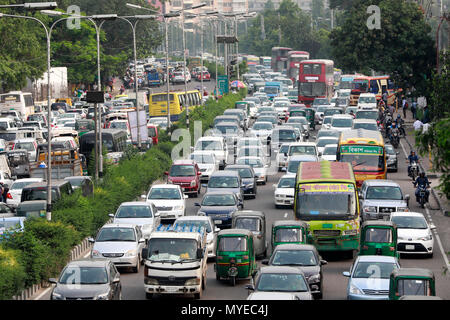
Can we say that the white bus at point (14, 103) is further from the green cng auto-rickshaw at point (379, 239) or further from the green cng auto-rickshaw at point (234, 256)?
the green cng auto-rickshaw at point (234, 256)

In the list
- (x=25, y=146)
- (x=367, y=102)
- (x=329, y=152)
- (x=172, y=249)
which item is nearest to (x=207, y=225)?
(x=172, y=249)

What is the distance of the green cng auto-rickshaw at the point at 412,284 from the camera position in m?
22.7

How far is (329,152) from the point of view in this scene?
5066 centimetres

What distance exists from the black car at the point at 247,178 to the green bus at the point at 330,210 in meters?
11.2

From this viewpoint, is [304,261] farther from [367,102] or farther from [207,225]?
[367,102]

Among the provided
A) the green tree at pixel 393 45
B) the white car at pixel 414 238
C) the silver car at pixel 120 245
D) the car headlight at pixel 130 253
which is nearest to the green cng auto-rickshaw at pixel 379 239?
the white car at pixel 414 238

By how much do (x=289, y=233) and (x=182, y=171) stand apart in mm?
15536

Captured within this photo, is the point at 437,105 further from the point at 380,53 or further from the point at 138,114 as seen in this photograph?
the point at 380,53

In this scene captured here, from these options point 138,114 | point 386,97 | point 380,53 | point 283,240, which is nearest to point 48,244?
point 283,240

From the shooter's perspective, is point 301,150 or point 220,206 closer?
point 220,206

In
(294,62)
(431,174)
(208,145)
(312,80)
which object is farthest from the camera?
(294,62)

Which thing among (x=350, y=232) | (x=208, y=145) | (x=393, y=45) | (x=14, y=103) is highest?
(x=393, y=45)

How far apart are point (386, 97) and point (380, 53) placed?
34.9 feet

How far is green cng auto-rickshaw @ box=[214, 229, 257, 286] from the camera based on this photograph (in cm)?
2798
